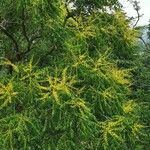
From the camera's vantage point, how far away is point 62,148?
9227mm

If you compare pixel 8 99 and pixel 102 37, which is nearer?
pixel 8 99

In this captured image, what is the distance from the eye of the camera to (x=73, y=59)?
9.81 m

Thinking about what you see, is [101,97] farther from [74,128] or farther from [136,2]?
[136,2]

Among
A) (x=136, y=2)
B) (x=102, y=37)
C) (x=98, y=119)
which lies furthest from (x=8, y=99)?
(x=136, y=2)

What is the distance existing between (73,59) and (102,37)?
1.83 m

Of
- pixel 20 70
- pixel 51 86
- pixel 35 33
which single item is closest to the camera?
pixel 51 86

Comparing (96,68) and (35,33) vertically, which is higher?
(35,33)

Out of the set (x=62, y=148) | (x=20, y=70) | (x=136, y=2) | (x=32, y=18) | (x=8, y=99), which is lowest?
(x=62, y=148)

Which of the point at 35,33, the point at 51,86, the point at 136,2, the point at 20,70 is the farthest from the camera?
the point at 136,2

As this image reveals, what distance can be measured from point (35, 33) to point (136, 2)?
27.1m

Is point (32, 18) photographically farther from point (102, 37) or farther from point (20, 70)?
point (102, 37)

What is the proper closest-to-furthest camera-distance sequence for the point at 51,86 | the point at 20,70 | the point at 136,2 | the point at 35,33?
the point at 51,86 < the point at 20,70 < the point at 35,33 < the point at 136,2

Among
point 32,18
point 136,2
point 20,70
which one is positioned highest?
point 136,2

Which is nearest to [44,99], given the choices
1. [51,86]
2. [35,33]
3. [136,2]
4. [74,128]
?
[51,86]
